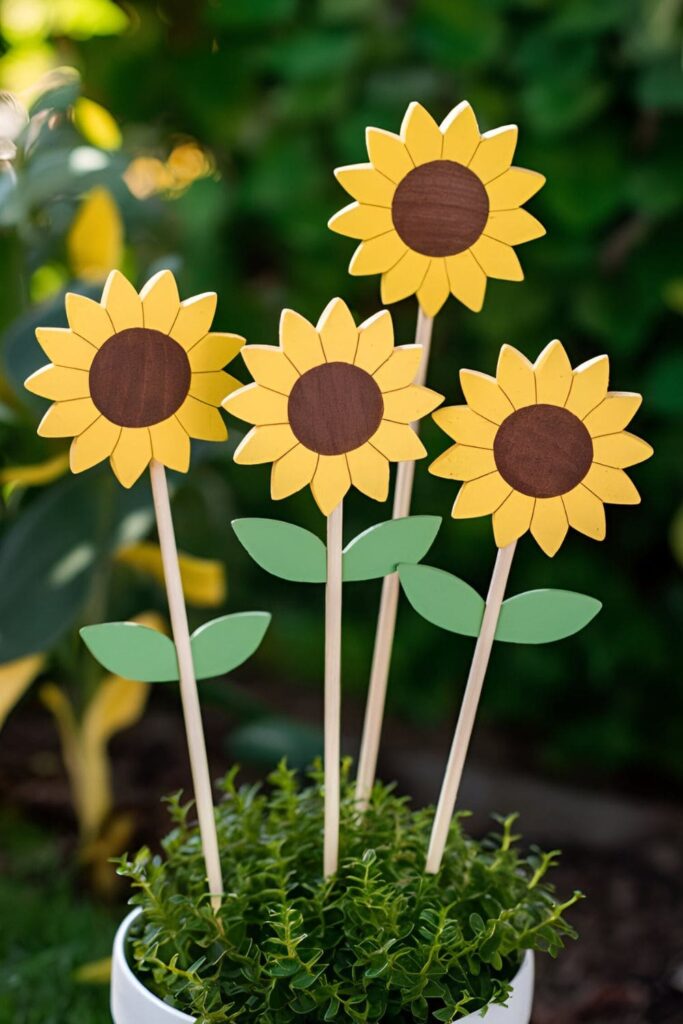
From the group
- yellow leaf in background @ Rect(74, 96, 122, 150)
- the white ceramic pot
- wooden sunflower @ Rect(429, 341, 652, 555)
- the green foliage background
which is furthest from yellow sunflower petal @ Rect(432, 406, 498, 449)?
yellow leaf in background @ Rect(74, 96, 122, 150)

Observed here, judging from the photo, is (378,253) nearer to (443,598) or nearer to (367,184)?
(367,184)

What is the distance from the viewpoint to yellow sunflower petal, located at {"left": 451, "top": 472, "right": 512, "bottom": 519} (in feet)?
1.66

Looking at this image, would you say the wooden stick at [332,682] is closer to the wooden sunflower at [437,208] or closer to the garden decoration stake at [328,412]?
the garden decoration stake at [328,412]

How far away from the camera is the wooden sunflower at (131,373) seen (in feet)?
1.60

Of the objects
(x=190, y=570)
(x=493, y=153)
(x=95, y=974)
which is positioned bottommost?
(x=95, y=974)

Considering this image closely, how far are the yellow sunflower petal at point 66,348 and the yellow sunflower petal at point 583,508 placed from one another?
24 centimetres

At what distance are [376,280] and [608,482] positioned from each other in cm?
75

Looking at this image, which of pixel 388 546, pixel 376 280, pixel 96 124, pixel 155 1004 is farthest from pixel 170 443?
pixel 96 124

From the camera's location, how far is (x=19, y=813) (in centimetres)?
112

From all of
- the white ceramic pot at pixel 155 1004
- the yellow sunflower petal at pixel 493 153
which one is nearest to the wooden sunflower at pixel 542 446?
the yellow sunflower petal at pixel 493 153

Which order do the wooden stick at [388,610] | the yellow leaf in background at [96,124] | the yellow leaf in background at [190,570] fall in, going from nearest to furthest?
the wooden stick at [388,610] → the yellow leaf in background at [190,570] → the yellow leaf in background at [96,124]

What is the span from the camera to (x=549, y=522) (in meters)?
0.52

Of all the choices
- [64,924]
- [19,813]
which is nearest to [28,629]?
[64,924]

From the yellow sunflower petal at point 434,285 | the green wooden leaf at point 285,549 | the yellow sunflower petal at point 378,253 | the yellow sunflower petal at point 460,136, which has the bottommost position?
the green wooden leaf at point 285,549
